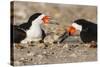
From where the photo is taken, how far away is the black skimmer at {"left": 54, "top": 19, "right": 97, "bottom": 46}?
247cm

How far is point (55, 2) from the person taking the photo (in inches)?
95.2

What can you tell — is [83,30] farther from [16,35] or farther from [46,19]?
[16,35]

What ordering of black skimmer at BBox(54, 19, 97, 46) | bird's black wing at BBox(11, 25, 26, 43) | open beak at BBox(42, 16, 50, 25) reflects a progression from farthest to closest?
black skimmer at BBox(54, 19, 97, 46) → open beak at BBox(42, 16, 50, 25) → bird's black wing at BBox(11, 25, 26, 43)

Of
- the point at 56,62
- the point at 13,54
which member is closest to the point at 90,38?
the point at 56,62

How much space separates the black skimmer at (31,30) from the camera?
2.23 meters

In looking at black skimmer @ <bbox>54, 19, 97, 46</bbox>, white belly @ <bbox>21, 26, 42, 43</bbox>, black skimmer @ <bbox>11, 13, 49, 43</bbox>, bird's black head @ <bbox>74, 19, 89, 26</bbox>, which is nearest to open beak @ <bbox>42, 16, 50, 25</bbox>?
black skimmer @ <bbox>11, 13, 49, 43</bbox>

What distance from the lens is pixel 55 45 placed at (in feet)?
7.89

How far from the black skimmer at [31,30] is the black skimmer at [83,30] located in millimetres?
284

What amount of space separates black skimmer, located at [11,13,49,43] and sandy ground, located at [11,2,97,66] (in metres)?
0.05

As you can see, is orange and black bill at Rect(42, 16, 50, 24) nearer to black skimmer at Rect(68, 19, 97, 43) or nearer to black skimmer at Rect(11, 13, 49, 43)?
black skimmer at Rect(11, 13, 49, 43)

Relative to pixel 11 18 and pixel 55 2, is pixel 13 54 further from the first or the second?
pixel 55 2

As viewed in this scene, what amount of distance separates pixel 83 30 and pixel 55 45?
1.43ft

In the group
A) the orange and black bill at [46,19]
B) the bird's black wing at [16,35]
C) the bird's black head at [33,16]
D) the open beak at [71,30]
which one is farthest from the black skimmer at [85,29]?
the bird's black wing at [16,35]

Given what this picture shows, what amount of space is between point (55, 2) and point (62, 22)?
10.3 inches
